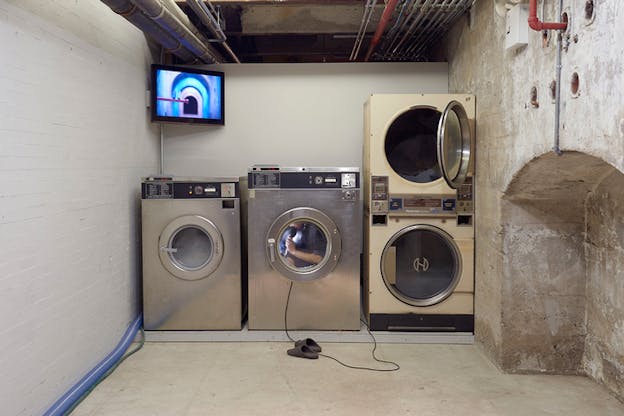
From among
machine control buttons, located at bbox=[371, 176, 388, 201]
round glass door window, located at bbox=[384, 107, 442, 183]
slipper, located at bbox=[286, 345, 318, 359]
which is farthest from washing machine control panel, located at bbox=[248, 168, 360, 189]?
slipper, located at bbox=[286, 345, 318, 359]

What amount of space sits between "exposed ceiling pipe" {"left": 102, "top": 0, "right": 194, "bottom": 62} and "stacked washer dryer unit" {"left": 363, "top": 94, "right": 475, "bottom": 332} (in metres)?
1.64

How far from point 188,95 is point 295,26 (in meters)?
1.25

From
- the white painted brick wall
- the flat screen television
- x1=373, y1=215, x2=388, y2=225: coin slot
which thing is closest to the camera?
the white painted brick wall

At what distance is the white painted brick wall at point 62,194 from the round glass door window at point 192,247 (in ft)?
1.17

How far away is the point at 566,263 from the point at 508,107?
1.06 meters

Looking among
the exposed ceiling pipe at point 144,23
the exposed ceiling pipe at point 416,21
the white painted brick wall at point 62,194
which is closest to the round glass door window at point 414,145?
the exposed ceiling pipe at point 416,21

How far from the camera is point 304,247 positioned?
3760mm

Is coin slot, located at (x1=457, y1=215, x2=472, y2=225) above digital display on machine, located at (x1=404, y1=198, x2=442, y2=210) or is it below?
below

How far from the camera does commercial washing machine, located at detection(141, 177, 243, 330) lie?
3684 millimetres

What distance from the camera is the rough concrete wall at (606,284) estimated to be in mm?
2699

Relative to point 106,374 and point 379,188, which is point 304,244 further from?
point 106,374

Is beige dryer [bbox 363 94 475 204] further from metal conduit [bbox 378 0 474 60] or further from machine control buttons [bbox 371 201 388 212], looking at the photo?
metal conduit [bbox 378 0 474 60]

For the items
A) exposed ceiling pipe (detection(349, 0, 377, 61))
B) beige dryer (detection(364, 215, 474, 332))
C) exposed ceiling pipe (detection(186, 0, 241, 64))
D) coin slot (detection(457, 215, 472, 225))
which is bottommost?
beige dryer (detection(364, 215, 474, 332))

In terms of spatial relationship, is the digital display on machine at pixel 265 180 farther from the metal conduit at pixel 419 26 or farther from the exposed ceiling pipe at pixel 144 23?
the metal conduit at pixel 419 26
